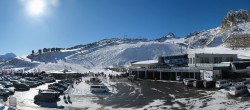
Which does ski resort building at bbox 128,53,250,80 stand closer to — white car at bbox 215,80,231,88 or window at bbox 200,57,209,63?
window at bbox 200,57,209,63

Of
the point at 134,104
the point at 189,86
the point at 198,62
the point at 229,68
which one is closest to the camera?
the point at 134,104

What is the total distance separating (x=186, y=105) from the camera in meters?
45.3

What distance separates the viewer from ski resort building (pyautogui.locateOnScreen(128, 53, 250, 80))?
76.9 metres

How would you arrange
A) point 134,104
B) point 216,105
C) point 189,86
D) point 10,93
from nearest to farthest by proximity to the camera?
point 216,105 → point 134,104 → point 10,93 → point 189,86

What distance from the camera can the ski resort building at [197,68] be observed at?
252ft

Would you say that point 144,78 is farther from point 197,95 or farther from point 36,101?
point 36,101

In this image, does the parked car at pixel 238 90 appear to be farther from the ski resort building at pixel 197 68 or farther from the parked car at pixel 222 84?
the ski resort building at pixel 197 68

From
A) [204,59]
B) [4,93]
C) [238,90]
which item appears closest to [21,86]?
[4,93]

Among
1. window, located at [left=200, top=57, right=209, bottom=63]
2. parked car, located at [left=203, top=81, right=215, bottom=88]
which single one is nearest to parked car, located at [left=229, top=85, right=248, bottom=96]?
parked car, located at [left=203, top=81, right=215, bottom=88]

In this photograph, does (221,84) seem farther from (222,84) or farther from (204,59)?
(204,59)

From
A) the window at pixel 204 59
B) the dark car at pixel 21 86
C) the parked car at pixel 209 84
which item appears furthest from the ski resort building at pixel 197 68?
the dark car at pixel 21 86

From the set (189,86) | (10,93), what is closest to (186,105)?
(189,86)

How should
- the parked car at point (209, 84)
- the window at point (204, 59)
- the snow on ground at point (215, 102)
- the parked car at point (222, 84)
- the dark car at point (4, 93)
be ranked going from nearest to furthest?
the snow on ground at point (215, 102), the dark car at point (4, 93), the parked car at point (222, 84), the parked car at point (209, 84), the window at point (204, 59)

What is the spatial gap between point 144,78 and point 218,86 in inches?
1518
